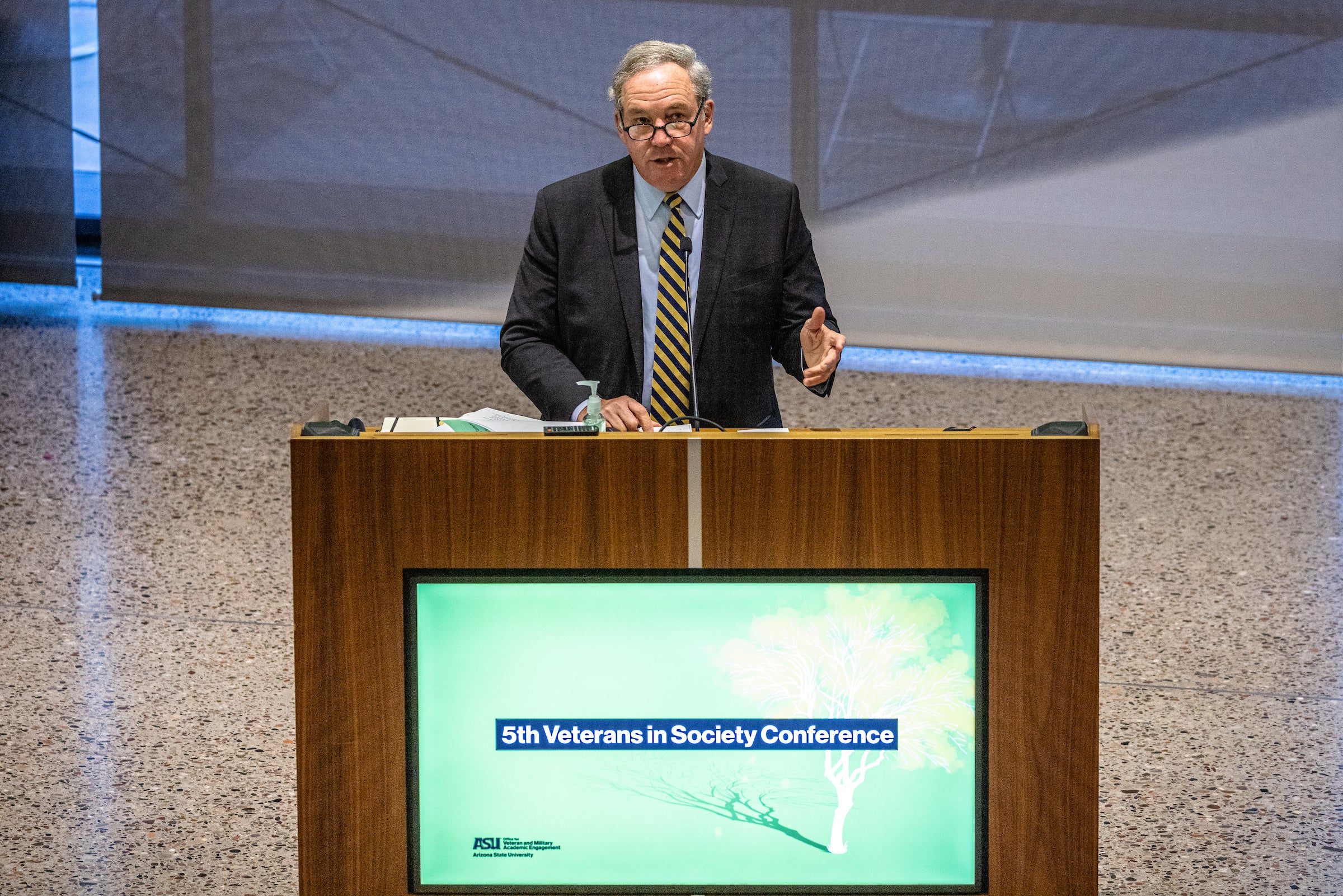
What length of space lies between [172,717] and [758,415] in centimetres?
174

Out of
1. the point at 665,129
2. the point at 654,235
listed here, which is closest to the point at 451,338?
the point at 654,235

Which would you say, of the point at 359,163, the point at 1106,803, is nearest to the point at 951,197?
the point at 359,163

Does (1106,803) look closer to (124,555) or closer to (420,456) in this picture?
(420,456)

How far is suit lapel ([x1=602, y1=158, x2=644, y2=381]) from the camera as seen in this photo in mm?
2824

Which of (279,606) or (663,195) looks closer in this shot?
(663,195)

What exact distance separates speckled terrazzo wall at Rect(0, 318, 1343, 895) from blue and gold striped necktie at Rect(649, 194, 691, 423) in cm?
89

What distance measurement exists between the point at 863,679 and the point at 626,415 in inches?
22.6

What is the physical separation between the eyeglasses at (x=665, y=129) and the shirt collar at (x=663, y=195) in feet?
0.49

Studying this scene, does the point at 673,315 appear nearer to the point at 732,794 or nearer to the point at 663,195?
the point at 663,195

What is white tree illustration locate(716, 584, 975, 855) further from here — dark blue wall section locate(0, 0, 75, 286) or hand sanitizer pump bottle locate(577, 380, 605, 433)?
dark blue wall section locate(0, 0, 75, 286)

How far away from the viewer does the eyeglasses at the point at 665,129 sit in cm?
267

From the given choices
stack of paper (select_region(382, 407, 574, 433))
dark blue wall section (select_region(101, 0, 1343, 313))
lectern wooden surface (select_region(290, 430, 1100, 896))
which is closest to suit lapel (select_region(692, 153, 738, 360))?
stack of paper (select_region(382, 407, 574, 433))

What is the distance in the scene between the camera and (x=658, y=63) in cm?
263

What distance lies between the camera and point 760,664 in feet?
6.78
